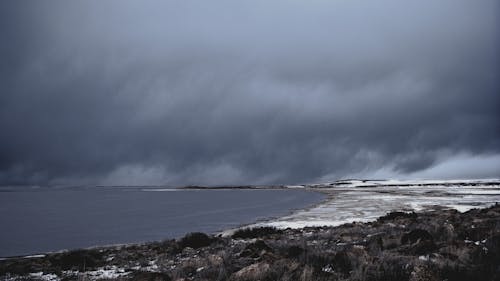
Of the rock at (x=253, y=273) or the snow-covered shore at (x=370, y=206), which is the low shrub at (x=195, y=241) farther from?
the snow-covered shore at (x=370, y=206)

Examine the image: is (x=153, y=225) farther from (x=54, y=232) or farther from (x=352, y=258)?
(x=352, y=258)

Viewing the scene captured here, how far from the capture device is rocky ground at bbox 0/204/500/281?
6234 mm

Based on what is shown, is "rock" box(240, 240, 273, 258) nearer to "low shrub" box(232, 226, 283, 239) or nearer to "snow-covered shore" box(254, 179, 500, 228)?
"low shrub" box(232, 226, 283, 239)

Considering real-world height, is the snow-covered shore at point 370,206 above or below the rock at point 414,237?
below

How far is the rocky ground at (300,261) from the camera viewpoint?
6234 mm

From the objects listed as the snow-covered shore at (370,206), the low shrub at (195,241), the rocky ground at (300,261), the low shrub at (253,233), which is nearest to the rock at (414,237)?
the rocky ground at (300,261)

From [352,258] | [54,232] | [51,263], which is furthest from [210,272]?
[54,232]

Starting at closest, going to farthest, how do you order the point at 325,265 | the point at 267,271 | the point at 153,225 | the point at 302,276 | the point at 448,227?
the point at 302,276
the point at 267,271
the point at 325,265
the point at 448,227
the point at 153,225

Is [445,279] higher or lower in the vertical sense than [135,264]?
higher

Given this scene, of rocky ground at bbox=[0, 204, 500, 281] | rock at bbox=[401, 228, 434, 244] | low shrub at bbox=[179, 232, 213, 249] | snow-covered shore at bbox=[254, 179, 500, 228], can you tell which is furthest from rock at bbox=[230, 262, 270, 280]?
snow-covered shore at bbox=[254, 179, 500, 228]

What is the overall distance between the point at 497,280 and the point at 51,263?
11.2 meters

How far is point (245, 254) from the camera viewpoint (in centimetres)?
935

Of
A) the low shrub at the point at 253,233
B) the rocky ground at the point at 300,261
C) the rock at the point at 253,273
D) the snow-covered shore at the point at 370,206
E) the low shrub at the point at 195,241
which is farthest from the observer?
the snow-covered shore at the point at 370,206

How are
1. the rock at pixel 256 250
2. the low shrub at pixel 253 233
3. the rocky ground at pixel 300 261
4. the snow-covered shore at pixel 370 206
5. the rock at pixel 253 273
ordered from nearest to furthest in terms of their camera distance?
1. the rocky ground at pixel 300 261
2. the rock at pixel 253 273
3. the rock at pixel 256 250
4. the low shrub at pixel 253 233
5. the snow-covered shore at pixel 370 206
